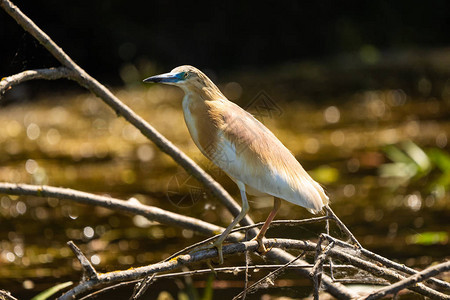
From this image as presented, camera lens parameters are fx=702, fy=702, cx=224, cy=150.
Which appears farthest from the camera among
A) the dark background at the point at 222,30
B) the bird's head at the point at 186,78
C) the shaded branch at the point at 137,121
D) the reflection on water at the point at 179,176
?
the dark background at the point at 222,30

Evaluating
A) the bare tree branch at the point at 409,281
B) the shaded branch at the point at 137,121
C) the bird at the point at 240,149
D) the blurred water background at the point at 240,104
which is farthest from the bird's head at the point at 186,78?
the bare tree branch at the point at 409,281

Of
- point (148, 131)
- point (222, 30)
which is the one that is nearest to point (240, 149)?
point (148, 131)

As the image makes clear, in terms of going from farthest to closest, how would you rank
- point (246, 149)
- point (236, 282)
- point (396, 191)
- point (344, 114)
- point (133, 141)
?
point (344, 114), point (133, 141), point (396, 191), point (236, 282), point (246, 149)

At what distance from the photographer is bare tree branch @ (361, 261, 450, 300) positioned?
155cm

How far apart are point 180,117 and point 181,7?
3005 millimetres

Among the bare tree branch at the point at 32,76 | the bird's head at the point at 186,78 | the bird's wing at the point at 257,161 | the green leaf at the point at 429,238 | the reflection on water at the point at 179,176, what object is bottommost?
the green leaf at the point at 429,238

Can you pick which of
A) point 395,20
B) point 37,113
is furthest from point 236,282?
point 395,20

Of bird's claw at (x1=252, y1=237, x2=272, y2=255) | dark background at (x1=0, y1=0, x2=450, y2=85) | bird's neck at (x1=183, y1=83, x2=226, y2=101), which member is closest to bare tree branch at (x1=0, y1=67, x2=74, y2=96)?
bird's neck at (x1=183, y1=83, x2=226, y2=101)

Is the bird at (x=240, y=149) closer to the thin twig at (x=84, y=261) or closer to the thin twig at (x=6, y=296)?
the thin twig at (x=84, y=261)

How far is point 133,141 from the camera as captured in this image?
5.96 metres

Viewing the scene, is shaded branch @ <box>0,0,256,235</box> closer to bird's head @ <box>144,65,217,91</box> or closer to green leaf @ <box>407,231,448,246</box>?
bird's head @ <box>144,65,217,91</box>

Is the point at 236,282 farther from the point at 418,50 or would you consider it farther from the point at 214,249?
the point at 418,50

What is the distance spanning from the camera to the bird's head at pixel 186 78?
6.65 ft

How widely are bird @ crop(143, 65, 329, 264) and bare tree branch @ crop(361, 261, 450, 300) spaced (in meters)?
0.48
